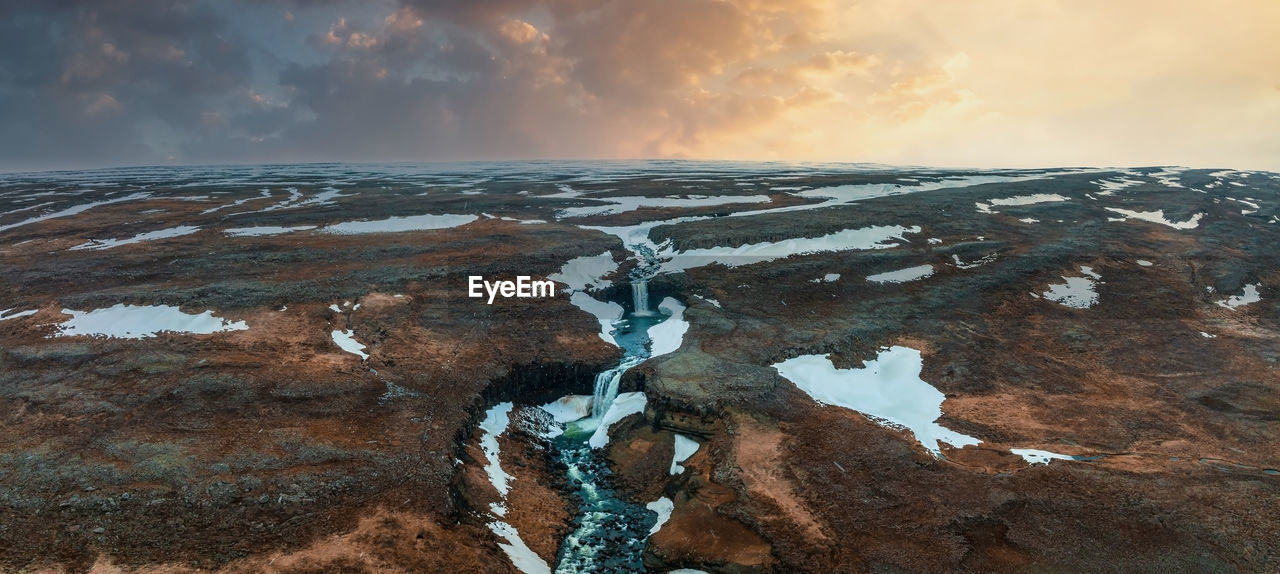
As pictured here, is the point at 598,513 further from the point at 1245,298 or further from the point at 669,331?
the point at 1245,298

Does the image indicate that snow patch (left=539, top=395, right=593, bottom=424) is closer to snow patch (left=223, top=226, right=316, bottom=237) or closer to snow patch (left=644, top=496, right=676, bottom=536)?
snow patch (left=644, top=496, right=676, bottom=536)

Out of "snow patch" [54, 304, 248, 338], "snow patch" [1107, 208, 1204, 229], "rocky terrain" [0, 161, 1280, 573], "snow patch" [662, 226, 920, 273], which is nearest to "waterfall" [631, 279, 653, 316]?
"rocky terrain" [0, 161, 1280, 573]

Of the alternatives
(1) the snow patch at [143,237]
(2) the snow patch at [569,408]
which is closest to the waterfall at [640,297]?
(2) the snow patch at [569,408]

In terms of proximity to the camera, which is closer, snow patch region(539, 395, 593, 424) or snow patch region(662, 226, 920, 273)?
snow patch region(539, 395, 593, 424)

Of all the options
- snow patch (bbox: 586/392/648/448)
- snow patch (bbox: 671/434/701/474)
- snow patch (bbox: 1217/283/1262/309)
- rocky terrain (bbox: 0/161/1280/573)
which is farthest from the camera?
snow patch (bbox: 1217/283/1262/309)

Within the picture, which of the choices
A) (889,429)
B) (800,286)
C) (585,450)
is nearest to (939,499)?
(889,429)
